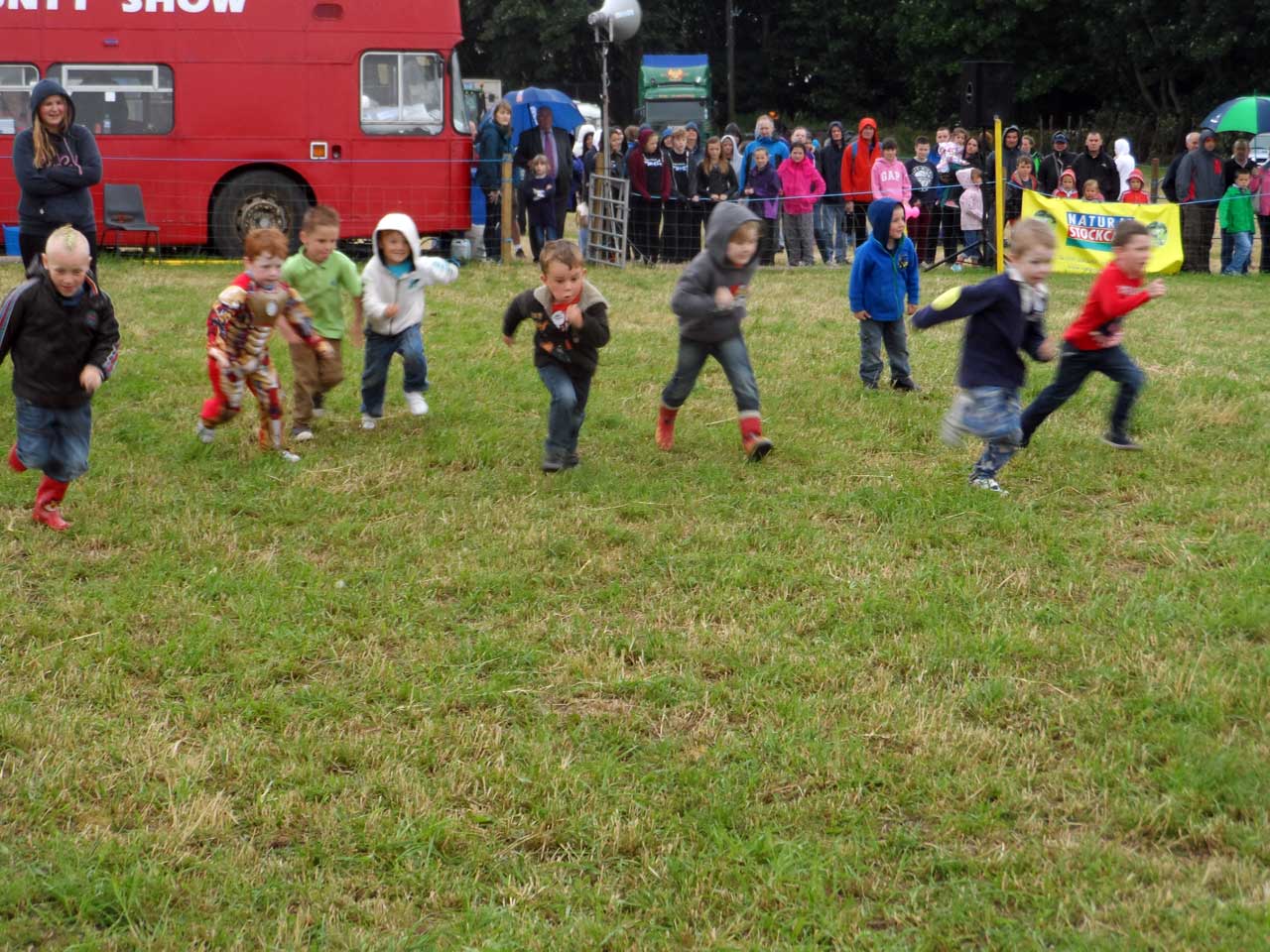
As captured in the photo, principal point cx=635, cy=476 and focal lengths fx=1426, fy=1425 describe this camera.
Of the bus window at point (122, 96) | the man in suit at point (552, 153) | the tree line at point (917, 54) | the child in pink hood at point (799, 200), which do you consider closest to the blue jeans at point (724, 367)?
the man in suit at point (552, 153)

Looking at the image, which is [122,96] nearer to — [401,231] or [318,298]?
[318,298]

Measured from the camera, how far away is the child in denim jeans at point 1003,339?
23.6ft

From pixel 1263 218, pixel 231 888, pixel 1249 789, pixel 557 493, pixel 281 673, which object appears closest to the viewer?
pixel 231 888

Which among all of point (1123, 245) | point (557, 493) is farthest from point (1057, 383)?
point (557, 493)

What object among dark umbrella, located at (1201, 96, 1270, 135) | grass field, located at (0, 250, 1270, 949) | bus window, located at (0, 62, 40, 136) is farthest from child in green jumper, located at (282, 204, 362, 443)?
dark umbrella, located at (1201, 96, 1270, 135)

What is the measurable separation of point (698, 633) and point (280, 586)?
1838 mm

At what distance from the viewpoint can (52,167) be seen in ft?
30.6

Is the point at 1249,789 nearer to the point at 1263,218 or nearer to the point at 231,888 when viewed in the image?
the point at 231,888

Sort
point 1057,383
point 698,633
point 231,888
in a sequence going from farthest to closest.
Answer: point 1057,383
point 698,633
point 231,888

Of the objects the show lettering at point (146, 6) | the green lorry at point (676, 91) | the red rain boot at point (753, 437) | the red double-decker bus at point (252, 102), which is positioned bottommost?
the red rain boot at point (753, 437)

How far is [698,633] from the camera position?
554 cm

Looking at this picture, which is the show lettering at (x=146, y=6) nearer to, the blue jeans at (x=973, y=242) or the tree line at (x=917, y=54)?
the blue jeans at (x=973, y=242)

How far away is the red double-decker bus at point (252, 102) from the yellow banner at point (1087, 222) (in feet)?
24.2

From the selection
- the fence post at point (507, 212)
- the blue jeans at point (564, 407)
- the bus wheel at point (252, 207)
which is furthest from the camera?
the fence post at point (507, 212)
